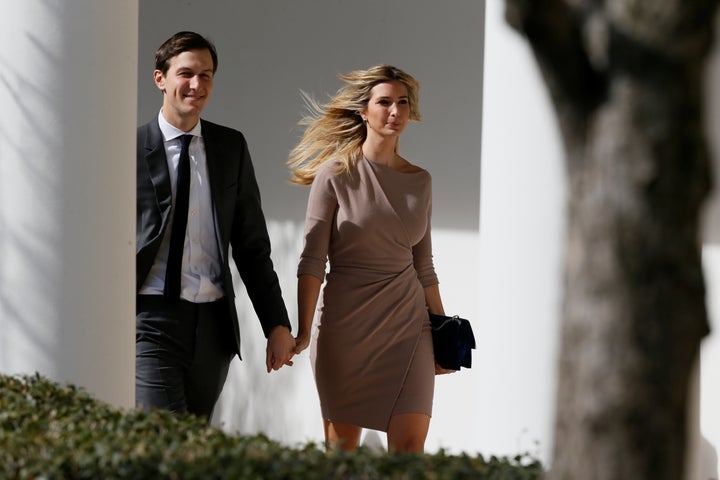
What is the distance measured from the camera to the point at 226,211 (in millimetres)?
5152

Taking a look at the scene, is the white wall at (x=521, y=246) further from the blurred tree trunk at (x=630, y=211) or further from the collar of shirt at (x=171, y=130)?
the blurred tree trunk at (x=630, y=211)

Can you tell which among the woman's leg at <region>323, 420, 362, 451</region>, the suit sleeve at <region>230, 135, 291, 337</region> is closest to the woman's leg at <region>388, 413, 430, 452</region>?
the woman's leg at <region>323, 420, 362, 451</region>

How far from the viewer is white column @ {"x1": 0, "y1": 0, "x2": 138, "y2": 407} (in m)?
4.21

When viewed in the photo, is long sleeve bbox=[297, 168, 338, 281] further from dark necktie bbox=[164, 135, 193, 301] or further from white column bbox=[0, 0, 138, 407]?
white column bbox=[0, 0, 138, 407]

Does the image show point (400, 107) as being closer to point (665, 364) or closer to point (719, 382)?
point (719, 382)

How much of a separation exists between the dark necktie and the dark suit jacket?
1.6 inches

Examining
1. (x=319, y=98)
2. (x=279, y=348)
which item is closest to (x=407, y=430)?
(x=279, y=348)

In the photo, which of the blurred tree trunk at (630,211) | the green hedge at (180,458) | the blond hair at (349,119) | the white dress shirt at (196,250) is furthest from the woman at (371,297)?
the blurred tree trunk at (630,211)

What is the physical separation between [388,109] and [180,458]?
10.6 ft

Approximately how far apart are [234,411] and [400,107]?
3615 mm

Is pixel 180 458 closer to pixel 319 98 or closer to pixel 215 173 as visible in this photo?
pixel 215 173

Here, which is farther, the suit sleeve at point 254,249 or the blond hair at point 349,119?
the blond hair at point 349,119

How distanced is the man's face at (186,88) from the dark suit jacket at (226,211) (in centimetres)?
8

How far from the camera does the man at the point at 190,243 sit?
5.03 meters
